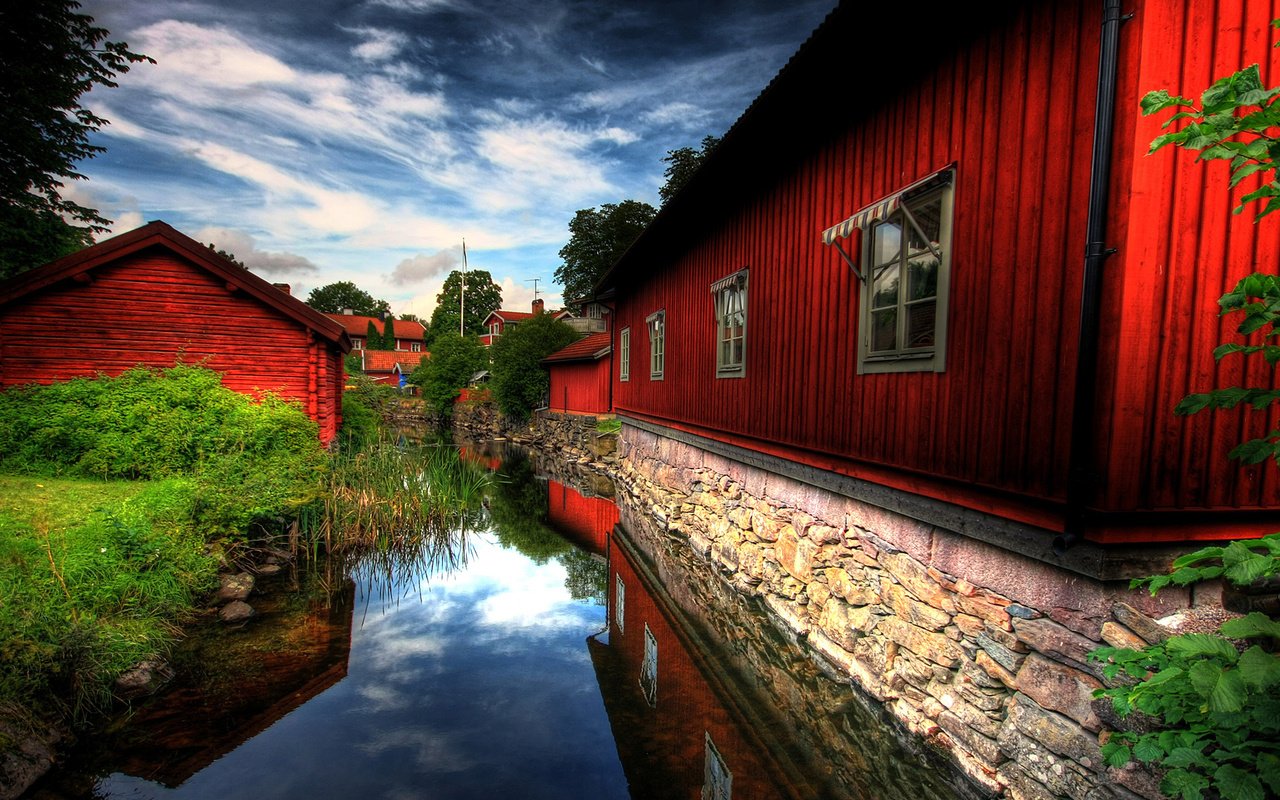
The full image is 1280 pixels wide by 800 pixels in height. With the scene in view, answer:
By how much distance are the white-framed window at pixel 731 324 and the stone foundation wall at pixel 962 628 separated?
5.22ft

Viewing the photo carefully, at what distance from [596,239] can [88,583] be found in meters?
43.3

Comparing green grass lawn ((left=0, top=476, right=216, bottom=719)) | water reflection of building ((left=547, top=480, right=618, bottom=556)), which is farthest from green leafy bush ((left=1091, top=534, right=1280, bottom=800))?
water reflection of building ((left=547, top=480, right=618, bottom=556))

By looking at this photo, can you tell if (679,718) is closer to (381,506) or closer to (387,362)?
(381,506)

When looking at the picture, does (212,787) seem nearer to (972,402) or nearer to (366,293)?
(972,402)

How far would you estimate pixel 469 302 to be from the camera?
6138 centimetres

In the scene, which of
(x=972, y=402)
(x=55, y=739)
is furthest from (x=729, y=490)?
(x=55, y=739)

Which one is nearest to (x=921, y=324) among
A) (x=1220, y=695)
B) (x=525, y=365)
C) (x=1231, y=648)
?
(x=1231, y=648)

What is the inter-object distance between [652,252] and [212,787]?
9580 mm

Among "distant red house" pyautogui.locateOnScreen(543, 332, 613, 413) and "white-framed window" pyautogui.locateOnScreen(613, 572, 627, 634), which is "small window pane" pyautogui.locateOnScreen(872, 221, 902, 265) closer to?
"white-framed window" pyautogui.locateOnScreen(613, 572, 627, 634)

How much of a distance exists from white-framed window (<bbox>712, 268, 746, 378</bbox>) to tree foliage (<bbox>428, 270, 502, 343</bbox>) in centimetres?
4399

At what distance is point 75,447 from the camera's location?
8195 millimetres

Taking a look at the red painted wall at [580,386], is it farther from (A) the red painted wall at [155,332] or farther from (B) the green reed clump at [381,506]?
(A) the red painted wall at [155,332]

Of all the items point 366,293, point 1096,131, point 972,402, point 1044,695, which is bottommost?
point 1044,695

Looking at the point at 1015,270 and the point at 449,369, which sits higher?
the point at 1015,270
